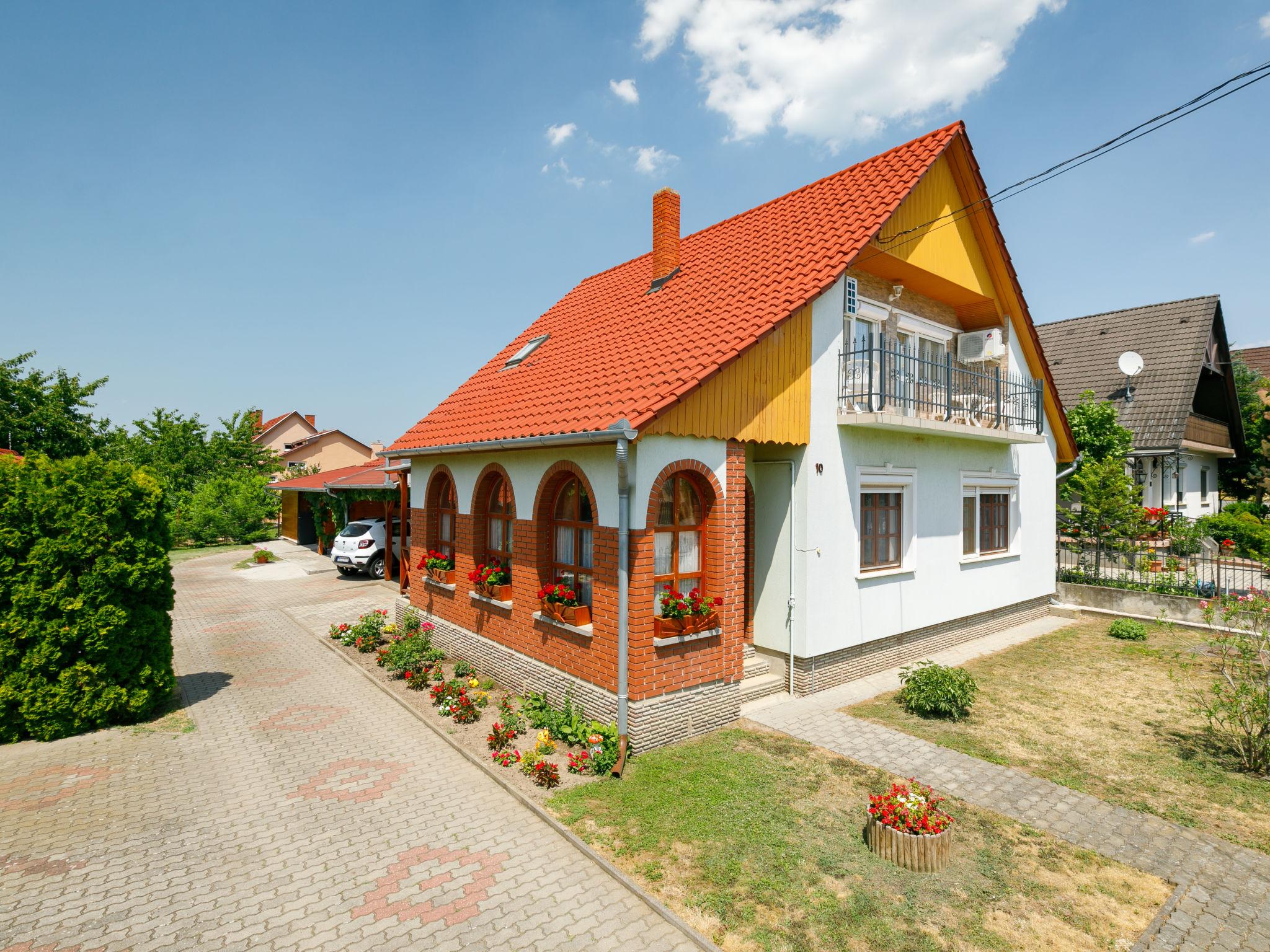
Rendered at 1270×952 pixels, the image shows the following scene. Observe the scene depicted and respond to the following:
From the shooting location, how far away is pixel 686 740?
7406 mm

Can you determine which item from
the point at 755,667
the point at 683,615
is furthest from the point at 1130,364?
the point at 683,615

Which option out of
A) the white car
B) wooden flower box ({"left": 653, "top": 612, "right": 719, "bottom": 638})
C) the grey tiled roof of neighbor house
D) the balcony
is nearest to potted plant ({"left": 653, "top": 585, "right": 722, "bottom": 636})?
wooden flower box ({"left": 653, "top": 612, "right": 719, "bottom": 638})

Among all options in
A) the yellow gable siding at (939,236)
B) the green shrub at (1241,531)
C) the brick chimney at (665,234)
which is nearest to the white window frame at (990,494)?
the yellow gable siding at (939,236)

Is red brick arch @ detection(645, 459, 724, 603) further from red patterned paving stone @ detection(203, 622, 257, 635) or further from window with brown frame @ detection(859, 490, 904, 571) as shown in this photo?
red patterned paving stone @ detection(203, 622, 257, 635)

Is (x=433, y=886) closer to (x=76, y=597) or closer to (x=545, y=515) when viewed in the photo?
(x=545, y=515)

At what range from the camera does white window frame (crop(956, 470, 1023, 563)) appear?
11.8m

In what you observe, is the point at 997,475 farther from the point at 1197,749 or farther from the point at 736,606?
the point at 736,606

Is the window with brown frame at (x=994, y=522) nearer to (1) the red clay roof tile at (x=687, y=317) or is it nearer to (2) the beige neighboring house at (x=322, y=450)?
(1) the red clay roof tile at (x=687, y=317)

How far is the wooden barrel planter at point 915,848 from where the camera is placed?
4934mm

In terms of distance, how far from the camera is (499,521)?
394 inches

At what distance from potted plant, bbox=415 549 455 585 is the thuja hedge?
3.93 m

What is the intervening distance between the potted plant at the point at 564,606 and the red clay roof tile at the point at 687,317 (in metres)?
1.99

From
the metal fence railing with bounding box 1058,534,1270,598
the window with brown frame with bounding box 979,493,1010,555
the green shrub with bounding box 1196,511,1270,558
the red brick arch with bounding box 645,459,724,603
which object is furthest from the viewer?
the green shrub with bounding box 1196,511,1270,558

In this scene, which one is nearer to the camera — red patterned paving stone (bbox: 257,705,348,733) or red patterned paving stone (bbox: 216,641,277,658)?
red patterned paving stone (bbox: 257,705,348,733)
